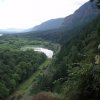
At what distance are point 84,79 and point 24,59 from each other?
98.2 m

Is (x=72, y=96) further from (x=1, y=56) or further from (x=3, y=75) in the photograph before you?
(x=1, y=56)

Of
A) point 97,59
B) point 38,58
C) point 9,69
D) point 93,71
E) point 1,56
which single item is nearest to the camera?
point 93,71

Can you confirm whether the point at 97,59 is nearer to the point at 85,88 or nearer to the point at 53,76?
the point at 85,88

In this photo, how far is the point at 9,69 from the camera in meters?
85.7

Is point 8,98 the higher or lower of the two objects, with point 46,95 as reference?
lower

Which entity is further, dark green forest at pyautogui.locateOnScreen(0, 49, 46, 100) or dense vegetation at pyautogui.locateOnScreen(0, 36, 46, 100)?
dense vegetation at pyautogui.locateOnScreen(0, 36, 46, 100)

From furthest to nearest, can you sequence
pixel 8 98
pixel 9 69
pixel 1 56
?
pixel 1 56
pixel 9 69
pixel 8 98

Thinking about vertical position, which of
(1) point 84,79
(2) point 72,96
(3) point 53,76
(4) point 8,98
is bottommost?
(4) point 8,98

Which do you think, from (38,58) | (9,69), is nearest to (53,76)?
(9,69)

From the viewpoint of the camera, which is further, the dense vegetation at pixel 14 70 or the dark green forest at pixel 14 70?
the dense vegetation at pixel 14 70

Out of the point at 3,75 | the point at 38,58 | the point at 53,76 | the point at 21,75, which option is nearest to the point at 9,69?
the point at 21,75

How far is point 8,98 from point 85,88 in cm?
5830

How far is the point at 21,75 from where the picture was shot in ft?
284

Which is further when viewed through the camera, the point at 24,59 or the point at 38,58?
the point at 38,58
